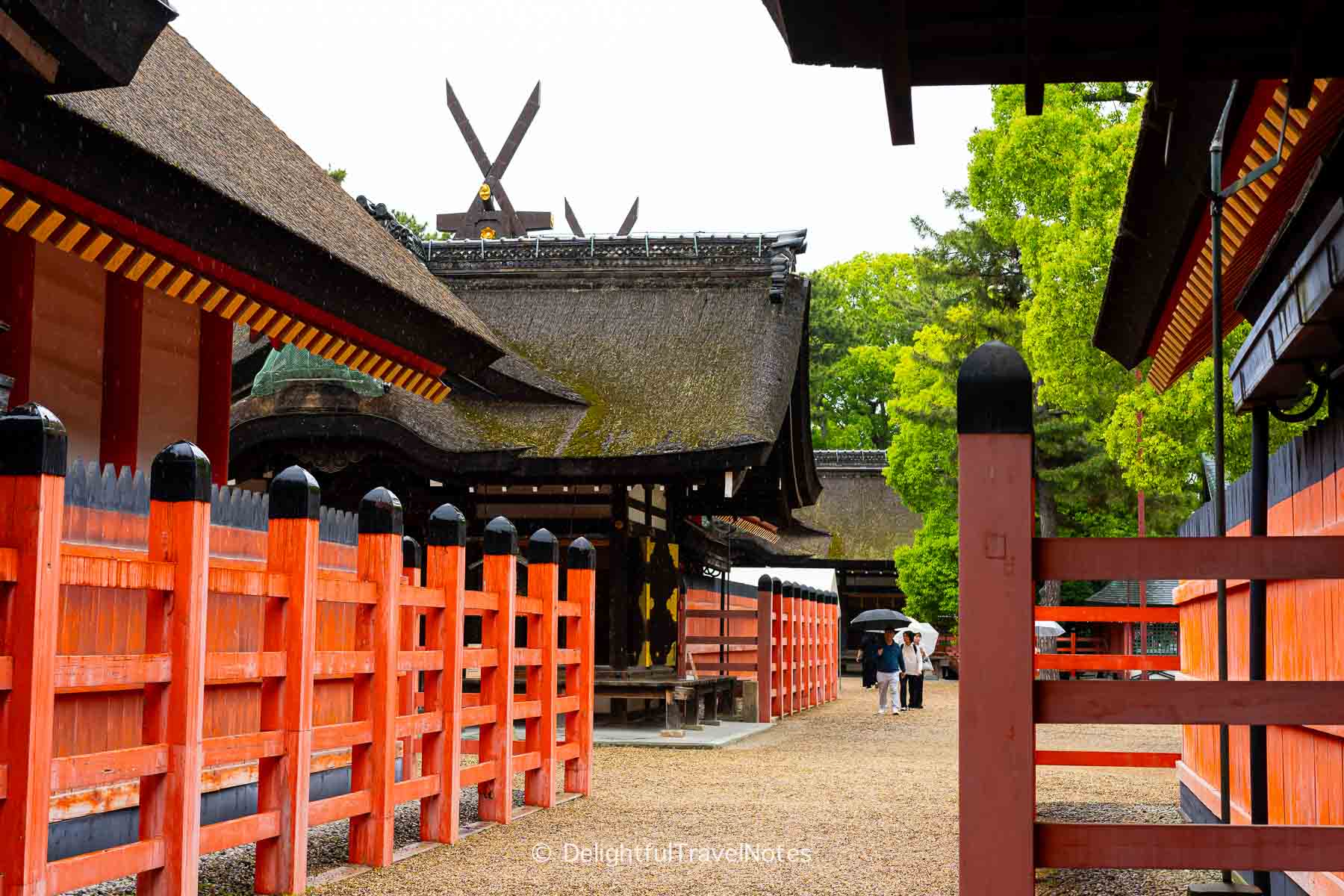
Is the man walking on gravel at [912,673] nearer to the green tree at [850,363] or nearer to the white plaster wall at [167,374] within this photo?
the white plaster wall at [167,374]

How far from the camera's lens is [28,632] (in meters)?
3.98

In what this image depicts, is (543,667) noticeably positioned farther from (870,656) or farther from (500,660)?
(870,656)

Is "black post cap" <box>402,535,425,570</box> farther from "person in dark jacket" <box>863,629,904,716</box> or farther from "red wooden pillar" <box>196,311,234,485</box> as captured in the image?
"person in dark jacket" <box>863,629,904,716</box>

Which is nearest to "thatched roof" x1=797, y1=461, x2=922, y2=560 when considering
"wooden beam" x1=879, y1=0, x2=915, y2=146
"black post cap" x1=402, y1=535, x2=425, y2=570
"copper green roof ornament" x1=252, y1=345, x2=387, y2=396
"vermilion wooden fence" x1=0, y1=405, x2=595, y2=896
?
"copper green roof ornament" x1=252, y1=345, x2=387, y2=396

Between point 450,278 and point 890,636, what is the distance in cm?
777

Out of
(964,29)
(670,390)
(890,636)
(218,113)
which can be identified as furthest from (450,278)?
(964,29)

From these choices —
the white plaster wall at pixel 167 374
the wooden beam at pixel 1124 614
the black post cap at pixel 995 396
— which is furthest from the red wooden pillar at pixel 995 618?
the white plaster wall at pixel 167 374

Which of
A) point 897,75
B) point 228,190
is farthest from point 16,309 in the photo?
point 897,75

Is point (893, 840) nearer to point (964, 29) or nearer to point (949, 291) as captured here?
point (964, 29)

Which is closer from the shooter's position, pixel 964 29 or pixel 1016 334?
pixel 964 29

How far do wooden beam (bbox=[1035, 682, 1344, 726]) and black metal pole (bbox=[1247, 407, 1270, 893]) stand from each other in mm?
1360

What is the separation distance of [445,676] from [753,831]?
2043 mm

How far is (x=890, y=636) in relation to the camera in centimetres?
2000

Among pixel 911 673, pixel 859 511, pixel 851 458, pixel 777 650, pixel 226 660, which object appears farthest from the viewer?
pixel 851 458
